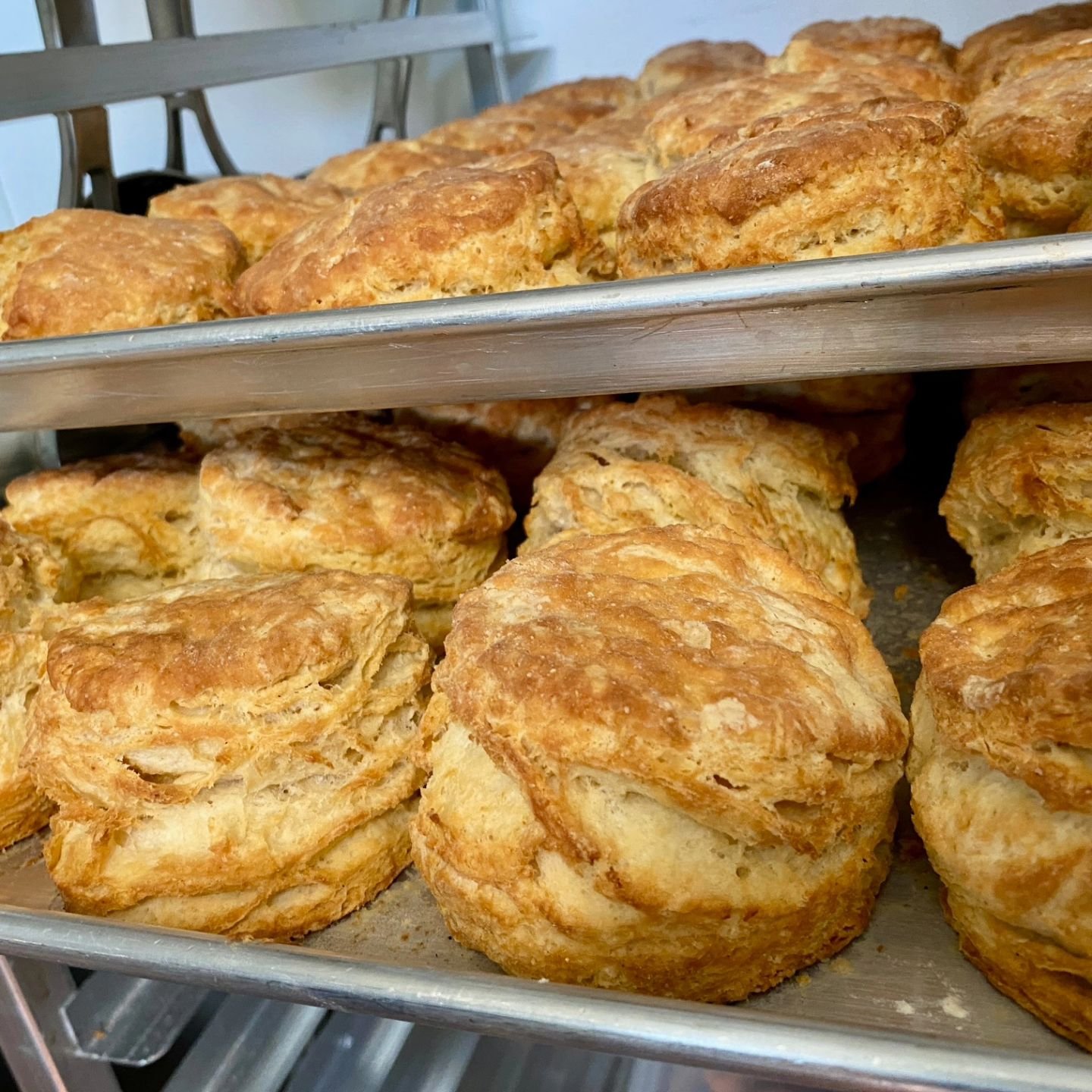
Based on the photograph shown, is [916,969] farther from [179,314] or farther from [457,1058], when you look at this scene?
[179,314]

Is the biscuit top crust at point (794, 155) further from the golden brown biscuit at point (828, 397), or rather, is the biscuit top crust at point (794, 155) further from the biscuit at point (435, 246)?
the golden brown biscuit at point (828, 397)

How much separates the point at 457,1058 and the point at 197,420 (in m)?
1.36

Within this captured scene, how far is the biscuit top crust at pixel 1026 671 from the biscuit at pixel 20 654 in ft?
4.46

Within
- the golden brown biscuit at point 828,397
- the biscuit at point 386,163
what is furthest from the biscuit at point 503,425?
the biscuit at point 386,163

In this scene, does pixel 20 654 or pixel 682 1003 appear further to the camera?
pixel 20 654

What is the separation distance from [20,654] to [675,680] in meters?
1.10

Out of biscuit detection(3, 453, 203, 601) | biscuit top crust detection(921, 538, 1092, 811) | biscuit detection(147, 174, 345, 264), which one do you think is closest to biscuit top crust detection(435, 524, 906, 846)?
biscuit top crust detection(921, 538, 1092, 811)

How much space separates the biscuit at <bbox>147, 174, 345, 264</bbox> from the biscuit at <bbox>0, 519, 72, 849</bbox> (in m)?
0.87

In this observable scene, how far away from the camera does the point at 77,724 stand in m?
1.31

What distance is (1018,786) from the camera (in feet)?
3.45

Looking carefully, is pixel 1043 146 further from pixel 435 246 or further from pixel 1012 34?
pixel 1012 34

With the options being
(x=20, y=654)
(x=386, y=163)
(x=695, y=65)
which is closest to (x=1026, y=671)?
(x=20, y=654)

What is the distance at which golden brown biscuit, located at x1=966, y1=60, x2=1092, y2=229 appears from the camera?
1.56 meters

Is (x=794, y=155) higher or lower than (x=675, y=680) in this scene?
higher
